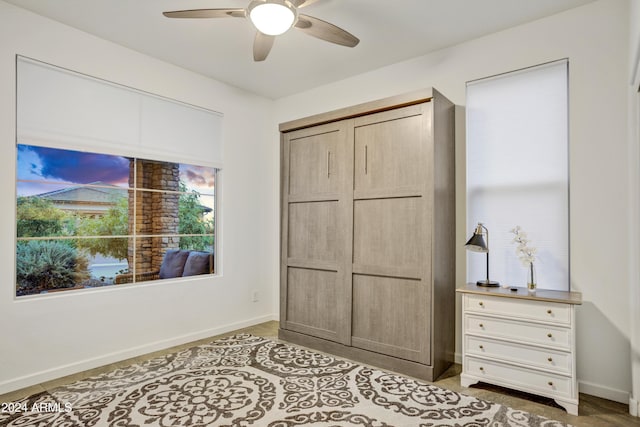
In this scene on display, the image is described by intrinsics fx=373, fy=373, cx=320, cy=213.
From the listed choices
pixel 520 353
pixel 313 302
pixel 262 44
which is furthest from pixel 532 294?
pixel 262 44

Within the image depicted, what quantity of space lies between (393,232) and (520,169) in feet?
3.75

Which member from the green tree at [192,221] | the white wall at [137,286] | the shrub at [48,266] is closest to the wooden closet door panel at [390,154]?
the white wall at [137,286]

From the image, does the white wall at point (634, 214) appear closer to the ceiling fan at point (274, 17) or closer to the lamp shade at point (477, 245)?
the lamp shade at point (477, 245)

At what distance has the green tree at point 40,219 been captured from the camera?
2.87m

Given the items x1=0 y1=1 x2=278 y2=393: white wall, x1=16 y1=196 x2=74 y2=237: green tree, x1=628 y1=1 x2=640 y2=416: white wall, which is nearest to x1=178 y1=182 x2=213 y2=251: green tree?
x1=0 y1=1 x2=278 y2=393: white wall

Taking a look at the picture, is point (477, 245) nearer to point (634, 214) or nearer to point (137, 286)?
point (634, 214)

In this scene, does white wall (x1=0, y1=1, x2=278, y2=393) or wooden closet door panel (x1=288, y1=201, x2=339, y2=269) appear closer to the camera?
white wall (x1=0, y1=1, x2=278, y2=393)

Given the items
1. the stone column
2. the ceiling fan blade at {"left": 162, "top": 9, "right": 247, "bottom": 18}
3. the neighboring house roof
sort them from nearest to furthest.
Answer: the ceiling fan blade at {"left": 162, "top": 9, "right": 247, "bottom": 18} < the neighboring house roof < the stone column

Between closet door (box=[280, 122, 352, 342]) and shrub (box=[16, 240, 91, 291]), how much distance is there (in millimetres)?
1823

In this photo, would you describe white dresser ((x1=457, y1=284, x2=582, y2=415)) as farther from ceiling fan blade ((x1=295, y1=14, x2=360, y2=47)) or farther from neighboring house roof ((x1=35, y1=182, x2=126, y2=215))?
neighboring house roof ((x1=35, y1=182, x2=126, y2=215))

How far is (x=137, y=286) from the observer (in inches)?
136

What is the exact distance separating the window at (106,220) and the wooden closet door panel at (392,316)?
73.1 inches

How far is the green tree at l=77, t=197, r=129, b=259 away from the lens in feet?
10.5

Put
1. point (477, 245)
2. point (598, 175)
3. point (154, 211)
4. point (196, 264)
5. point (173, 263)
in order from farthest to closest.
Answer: point (196, 264), point (173, 263), point (154, 211), point (477, 245), point (598, 175)
